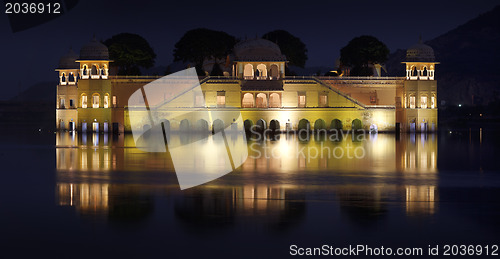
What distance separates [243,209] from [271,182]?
567cm

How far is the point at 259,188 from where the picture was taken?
2097cm

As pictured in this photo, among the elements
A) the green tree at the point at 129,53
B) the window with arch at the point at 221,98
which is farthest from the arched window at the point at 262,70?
the green tree at the point at 129,53

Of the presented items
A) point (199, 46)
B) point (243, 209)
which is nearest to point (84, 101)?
point (199, 46)

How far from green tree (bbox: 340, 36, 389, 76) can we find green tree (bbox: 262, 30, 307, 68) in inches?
255

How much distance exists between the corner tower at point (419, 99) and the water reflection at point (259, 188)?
37098mm

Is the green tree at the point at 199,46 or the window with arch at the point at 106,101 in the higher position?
the green tree at the point at 199,46

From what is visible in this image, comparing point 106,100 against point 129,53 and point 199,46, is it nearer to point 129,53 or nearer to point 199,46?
point 129,53

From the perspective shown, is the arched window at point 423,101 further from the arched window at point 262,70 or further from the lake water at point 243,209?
the lake water at point 243,209

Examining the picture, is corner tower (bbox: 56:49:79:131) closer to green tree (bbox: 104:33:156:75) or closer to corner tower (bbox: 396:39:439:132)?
green tree (bbox: 104:33:156:75)

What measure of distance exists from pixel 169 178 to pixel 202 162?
22.1ft

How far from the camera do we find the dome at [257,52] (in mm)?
71688

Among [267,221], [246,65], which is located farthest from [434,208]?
[246,65]

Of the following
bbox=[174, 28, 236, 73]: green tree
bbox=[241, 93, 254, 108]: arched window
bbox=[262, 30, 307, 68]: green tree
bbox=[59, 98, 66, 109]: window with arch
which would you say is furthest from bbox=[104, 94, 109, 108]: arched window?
bbox=[262, 30, 307, 68]: green tree

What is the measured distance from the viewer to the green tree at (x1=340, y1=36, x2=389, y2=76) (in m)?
78.0
